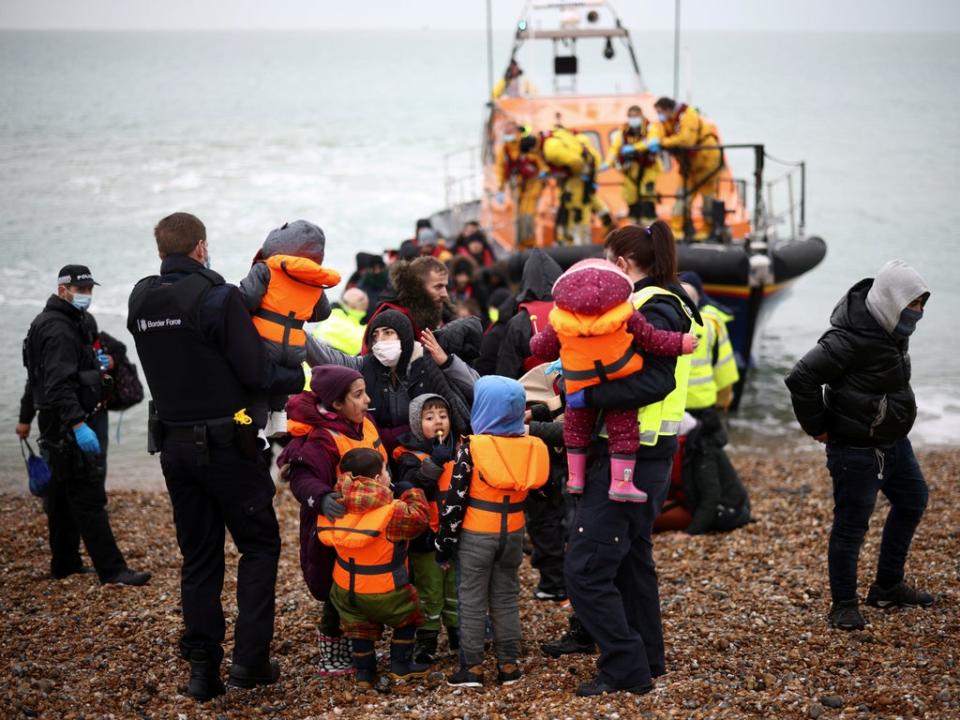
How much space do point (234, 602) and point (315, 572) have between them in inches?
61.9

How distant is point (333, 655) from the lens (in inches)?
193

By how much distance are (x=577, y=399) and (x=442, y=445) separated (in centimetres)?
88

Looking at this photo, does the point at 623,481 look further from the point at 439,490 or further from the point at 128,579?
the point at 128,579

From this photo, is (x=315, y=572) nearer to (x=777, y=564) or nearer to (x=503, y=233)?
(x=777, y=564)

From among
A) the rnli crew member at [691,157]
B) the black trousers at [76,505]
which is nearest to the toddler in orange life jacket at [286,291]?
the black trousers at [76,505]

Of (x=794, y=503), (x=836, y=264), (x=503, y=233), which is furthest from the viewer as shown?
(x=836, y=264)

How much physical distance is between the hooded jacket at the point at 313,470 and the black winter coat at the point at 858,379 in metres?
2.01

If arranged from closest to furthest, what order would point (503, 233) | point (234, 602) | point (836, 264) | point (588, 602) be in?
1. point (588, 602)
2. point (234, 602)
3. point (503, 233)
4. point (836, 264)

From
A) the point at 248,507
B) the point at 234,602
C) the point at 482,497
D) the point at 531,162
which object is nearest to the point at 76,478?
the point at 234,602

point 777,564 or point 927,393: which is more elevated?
point 777,564

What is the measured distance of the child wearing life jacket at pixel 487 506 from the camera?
4.58 metres

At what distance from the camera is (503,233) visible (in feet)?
45.1

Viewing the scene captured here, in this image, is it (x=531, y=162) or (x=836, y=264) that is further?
(x=836, y=264)

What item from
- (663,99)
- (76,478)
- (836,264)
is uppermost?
(663,99)
